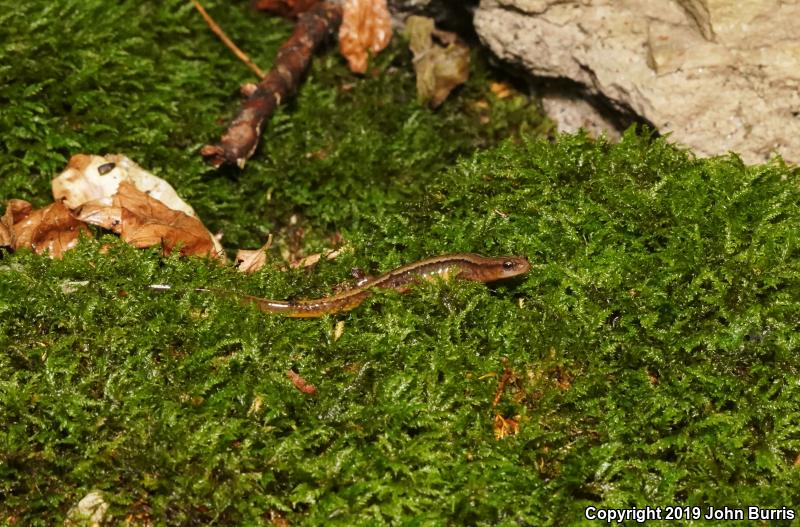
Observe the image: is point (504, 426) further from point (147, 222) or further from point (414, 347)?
point (147, 222)

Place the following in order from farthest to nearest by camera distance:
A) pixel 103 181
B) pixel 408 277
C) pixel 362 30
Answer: pixel 362 30 < pixel 103 181 < pixel 408 277

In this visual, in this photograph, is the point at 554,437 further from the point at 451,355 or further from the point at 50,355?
the point at 50,355

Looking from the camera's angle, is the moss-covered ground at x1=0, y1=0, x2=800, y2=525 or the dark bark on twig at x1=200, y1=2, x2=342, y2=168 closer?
the moss-covered ground at x1=0, y1=0, x2=800, y2=525

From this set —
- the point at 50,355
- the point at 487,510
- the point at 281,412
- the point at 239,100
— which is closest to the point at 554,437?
the point at 487,510

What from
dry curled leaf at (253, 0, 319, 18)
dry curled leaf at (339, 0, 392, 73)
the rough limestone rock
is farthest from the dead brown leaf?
dry curled leaf at (253, 0, 319, 18)

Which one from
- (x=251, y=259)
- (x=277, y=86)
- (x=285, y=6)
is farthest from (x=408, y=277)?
(x=285, y=6)

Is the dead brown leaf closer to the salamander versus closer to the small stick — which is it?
the small stick

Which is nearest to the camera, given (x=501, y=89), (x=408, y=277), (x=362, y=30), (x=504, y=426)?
(x=504, y=426)

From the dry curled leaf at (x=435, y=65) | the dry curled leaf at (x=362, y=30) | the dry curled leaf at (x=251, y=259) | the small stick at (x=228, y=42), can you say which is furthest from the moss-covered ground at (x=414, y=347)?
the dry curled leaf at (x=362, y=30)
